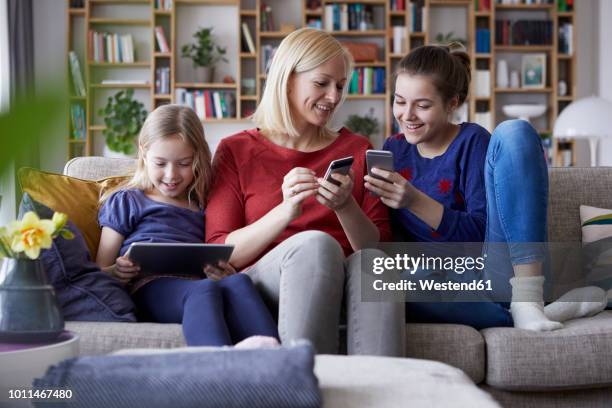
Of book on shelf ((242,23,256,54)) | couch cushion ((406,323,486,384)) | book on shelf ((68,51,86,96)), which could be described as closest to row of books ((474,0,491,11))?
book on shelf ((242,23,256,54))

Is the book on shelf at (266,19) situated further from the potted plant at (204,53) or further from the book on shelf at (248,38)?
the potted plant at (204,53)

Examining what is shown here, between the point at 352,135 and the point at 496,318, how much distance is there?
2.08ft

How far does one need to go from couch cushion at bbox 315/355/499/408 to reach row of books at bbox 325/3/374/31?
5.62 metres

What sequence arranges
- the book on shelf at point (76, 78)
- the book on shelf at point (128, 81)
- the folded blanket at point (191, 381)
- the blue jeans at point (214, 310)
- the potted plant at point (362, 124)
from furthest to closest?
the potted plant at point (362, 124), the book on shelf at point (128, 81), the blue jeans at point (214, 310), the folded blanket at point (191, 381), the book on shelf at point (76, 78)

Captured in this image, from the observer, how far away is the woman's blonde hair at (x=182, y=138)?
6.29 ft

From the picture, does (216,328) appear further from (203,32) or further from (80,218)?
(203,32)

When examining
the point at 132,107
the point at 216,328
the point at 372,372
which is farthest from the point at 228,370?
the point at 132,107

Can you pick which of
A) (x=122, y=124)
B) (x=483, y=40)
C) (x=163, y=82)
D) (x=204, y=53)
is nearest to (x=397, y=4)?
(x=483, y=40)

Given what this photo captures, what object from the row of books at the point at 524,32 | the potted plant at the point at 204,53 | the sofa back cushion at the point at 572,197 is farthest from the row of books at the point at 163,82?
the sofa back cushion at the point at 572,197

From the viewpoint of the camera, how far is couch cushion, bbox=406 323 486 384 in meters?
1.68

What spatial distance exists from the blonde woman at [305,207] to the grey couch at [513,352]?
22 cm

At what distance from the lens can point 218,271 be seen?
69.8 inches

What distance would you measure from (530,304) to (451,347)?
22cm

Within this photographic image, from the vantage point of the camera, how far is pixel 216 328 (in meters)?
1.44
